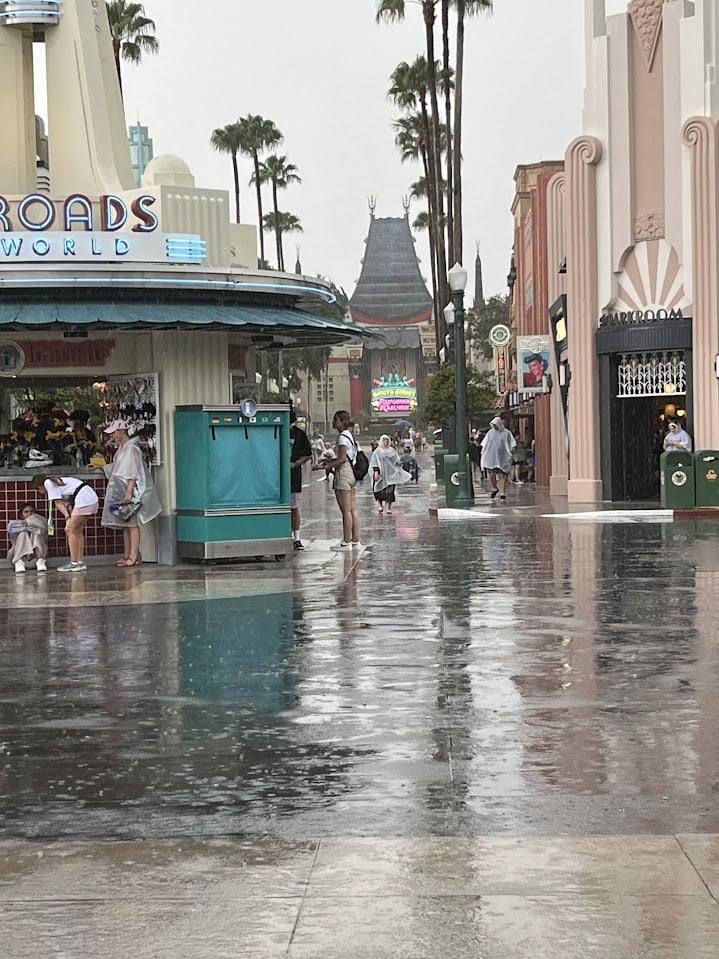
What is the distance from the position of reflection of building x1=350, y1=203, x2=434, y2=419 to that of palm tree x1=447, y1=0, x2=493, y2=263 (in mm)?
130048

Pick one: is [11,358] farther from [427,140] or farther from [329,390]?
[329,390]

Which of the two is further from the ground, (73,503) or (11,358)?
(11,358)

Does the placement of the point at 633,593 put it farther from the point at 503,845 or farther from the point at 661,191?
the point at 661,191

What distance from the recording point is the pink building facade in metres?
30.4

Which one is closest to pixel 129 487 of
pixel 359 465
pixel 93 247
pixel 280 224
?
pixel 93 247

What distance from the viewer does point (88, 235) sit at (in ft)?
61.2

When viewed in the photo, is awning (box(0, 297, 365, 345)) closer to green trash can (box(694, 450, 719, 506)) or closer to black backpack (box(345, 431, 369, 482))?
black backpack (box(345, 431, 369, 482))

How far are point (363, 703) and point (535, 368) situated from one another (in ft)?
102

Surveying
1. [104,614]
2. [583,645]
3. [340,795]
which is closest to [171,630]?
[104,614]

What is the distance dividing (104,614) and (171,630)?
1536 millimetres


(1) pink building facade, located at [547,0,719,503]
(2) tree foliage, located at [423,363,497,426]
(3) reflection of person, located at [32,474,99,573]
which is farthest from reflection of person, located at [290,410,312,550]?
(2) tree foliage, located at [423,363,497,426]

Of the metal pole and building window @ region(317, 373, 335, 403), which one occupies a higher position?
building window @ region(317, 373, 335, 403)

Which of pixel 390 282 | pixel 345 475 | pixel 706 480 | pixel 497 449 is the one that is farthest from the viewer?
pixel 390 282

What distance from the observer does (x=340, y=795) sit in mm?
7195
